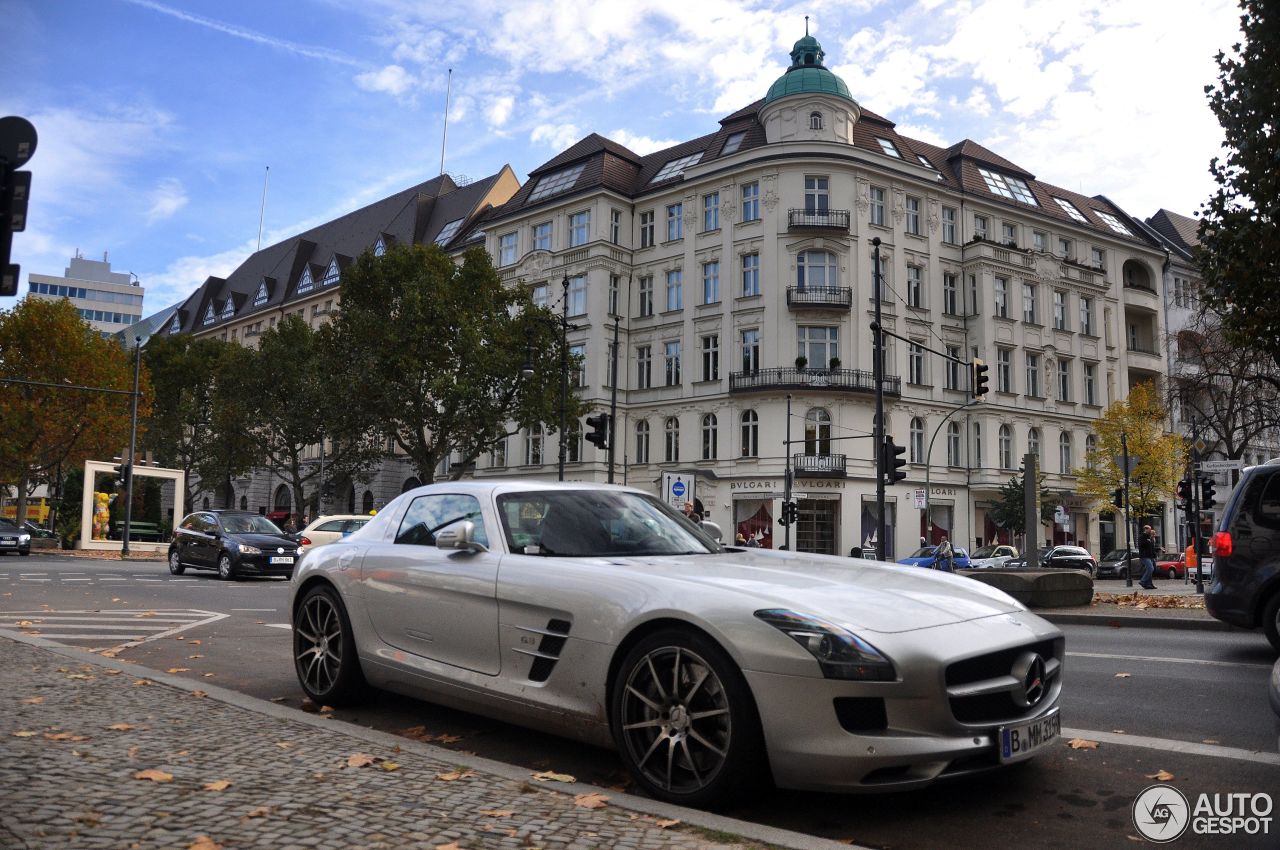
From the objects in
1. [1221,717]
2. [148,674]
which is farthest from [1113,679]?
[148,674]

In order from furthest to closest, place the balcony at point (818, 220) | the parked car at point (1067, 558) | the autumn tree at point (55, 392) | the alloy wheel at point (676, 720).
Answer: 1. the balcony at point (818, 220)
2. the autumn tree at point (55, 392)
3. the parked car at point (1067, 558)
4. the alloy wheel at point (676, 720)

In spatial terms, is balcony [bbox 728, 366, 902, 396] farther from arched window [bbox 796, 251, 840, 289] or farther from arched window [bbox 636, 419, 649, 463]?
arched window [bbox 636, 419, 649, 463]

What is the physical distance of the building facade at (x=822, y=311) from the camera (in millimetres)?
44562

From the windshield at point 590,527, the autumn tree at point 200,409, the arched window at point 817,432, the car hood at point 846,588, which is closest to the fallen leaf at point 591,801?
the car hood at point 846,588

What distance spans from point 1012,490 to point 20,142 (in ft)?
151

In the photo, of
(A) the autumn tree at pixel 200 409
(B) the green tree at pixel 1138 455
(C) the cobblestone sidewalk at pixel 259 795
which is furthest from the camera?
(A) the autumn tree at pixel 200 409

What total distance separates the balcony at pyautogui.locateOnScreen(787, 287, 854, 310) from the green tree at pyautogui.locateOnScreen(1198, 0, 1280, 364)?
2996cm

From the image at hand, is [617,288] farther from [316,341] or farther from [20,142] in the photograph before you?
[20,142]

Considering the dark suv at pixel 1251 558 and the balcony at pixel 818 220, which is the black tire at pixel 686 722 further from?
the balcony at pixel 818 220

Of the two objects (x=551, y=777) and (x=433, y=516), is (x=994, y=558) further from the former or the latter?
(x=551, y=777)

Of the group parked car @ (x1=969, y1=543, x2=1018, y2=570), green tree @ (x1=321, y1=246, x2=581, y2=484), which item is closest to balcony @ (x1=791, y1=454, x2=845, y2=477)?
parked car @ (x1=969, y1=543, x2=1018, y2=570)

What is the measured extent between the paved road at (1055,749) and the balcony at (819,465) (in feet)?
103

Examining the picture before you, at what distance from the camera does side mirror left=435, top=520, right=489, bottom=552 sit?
17.1 feet

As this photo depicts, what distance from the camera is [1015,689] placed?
4.04 m
